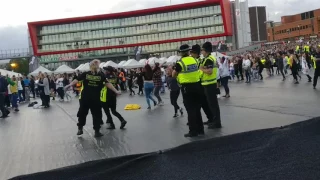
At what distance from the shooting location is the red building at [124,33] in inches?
4065

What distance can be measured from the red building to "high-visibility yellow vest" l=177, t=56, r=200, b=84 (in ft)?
310

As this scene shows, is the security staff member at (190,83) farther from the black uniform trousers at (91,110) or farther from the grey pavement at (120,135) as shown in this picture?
the black uniform trousers at (91,110)

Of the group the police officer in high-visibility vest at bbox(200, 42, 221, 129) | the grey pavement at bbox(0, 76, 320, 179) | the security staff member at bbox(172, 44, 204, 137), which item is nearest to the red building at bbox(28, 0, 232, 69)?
the grey pavement at bbox(0, 76, 320, 179)

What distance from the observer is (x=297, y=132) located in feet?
20.0

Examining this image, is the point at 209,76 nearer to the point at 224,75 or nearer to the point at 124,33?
the point at 224,75

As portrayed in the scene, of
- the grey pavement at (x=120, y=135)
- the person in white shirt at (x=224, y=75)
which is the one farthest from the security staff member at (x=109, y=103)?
the person in white shirt at (x=224, y=75)

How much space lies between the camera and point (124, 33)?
108 m

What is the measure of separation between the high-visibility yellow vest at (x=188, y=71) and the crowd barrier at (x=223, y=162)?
1.95 meters

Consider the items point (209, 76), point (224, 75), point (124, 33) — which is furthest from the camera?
point (124, 33)

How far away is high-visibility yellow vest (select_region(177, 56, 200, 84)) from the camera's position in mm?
7676

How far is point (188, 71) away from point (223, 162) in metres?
2.84

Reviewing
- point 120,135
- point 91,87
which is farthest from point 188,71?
point 120,135

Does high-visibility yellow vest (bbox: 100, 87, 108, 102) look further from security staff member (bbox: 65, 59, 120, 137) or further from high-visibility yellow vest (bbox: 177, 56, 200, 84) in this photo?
high-visibility yellow vest (bbox: 177, 56, 200, 84)

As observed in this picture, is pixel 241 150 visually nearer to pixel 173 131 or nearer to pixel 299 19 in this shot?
pixel 173 131
